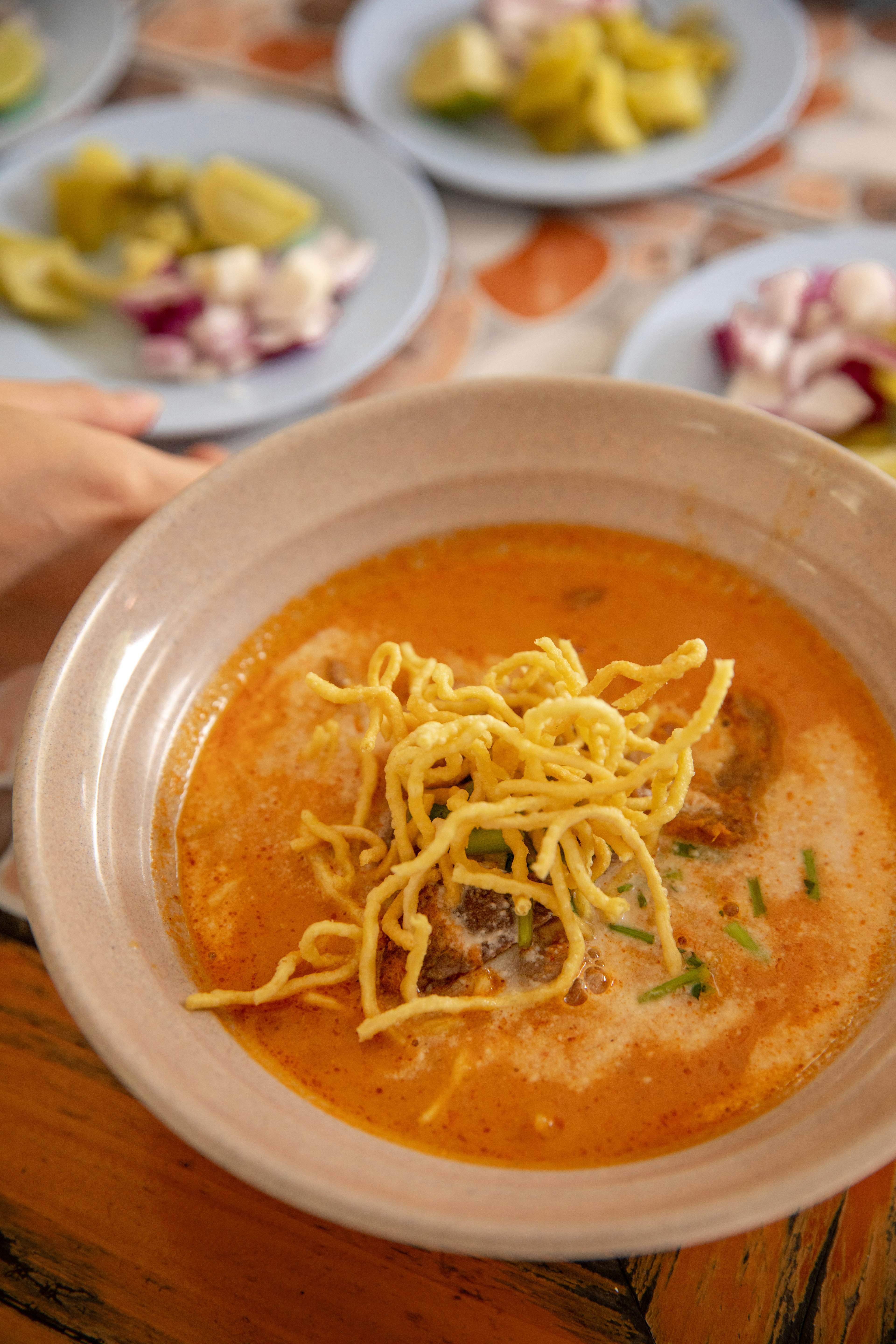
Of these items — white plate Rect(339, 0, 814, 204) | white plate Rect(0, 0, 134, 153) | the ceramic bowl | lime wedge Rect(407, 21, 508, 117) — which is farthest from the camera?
white plate Rect(0, 0, 134, 153)

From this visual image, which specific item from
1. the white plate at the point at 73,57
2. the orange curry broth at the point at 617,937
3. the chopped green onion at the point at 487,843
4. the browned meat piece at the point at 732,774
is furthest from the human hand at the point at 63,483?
the white plate at the point at 73,57

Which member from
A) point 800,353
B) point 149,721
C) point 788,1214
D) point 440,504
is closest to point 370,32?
point 800,353

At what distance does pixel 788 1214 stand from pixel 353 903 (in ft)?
2.03

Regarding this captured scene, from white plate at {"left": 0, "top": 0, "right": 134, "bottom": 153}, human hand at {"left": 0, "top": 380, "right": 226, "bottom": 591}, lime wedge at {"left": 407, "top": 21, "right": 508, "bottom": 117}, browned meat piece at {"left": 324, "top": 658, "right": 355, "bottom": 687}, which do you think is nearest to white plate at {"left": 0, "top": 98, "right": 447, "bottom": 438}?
white plate at {"left": 0, "top": 0, "right": 134, "bottom": 153}

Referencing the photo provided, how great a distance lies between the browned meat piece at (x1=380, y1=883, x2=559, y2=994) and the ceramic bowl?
0.20 metres

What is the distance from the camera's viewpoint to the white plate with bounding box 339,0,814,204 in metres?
2.72

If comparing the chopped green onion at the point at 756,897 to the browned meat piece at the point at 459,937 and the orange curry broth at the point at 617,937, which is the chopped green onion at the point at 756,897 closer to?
the orange curry broth at the point at 617,937

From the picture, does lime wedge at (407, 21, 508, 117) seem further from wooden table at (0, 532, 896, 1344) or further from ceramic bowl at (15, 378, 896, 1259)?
wooden table at (0, 532, 896, 1344)

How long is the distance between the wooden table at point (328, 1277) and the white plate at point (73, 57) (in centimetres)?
268

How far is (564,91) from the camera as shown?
108 inches

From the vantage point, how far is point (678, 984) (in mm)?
1323

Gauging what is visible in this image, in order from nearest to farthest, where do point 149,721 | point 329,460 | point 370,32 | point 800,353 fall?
point 149,721
point 329,460
point 800,353
point 370,32

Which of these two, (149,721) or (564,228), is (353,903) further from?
(564,228)

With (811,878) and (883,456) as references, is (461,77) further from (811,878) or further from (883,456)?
(811,878)
